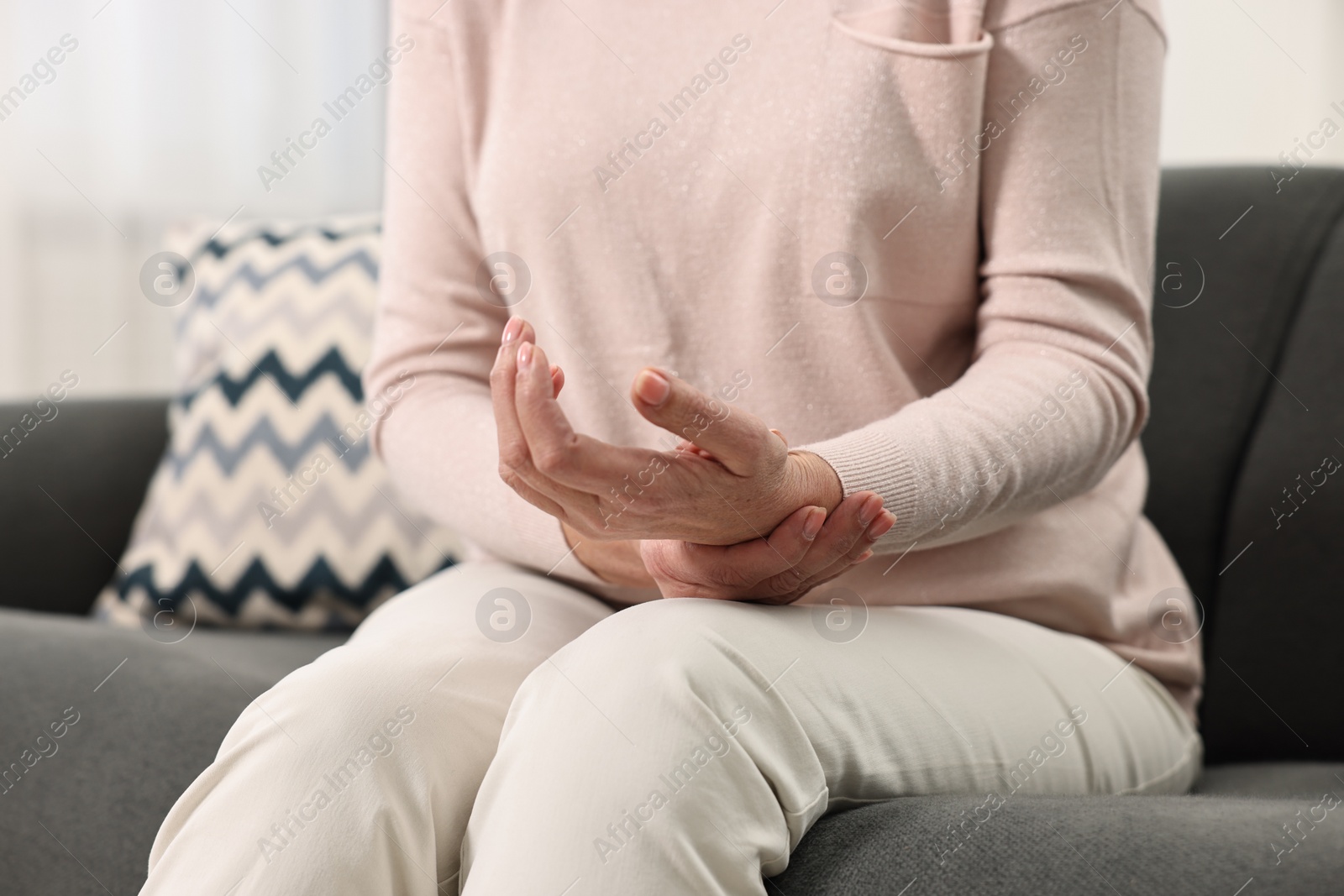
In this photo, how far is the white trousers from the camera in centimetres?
43

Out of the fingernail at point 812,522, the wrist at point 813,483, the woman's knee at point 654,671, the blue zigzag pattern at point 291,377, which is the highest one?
the wrist at point 813,483

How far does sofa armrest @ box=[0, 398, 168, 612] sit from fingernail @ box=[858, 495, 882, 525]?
0.99 metres

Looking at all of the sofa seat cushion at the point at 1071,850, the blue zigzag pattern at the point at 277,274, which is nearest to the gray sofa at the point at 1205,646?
the sofa seat cushion at the point at 1071,850

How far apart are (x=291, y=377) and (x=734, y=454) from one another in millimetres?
841

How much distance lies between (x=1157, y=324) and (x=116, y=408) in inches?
44.8

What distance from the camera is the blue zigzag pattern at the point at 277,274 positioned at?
1207 millimetres

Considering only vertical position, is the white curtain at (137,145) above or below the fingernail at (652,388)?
below

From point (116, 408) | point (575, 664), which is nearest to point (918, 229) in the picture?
point (575, 664)

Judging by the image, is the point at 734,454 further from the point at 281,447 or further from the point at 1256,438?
the point at 281,447

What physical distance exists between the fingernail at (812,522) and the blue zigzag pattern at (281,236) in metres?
0.89

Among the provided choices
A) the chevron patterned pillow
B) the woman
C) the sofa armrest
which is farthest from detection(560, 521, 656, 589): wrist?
the sofa armrest

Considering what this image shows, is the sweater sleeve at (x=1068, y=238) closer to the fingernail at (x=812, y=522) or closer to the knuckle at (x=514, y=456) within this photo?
the fingernail at (x=812, y=522)

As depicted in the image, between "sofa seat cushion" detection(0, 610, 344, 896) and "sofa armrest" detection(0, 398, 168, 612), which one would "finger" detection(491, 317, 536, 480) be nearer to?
"sofa seat cushion" detection(0, 610, 344, 896)

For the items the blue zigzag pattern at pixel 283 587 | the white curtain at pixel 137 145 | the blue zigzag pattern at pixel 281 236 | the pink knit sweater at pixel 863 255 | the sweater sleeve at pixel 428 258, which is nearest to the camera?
the pink knit sweater at pixel 863 255
